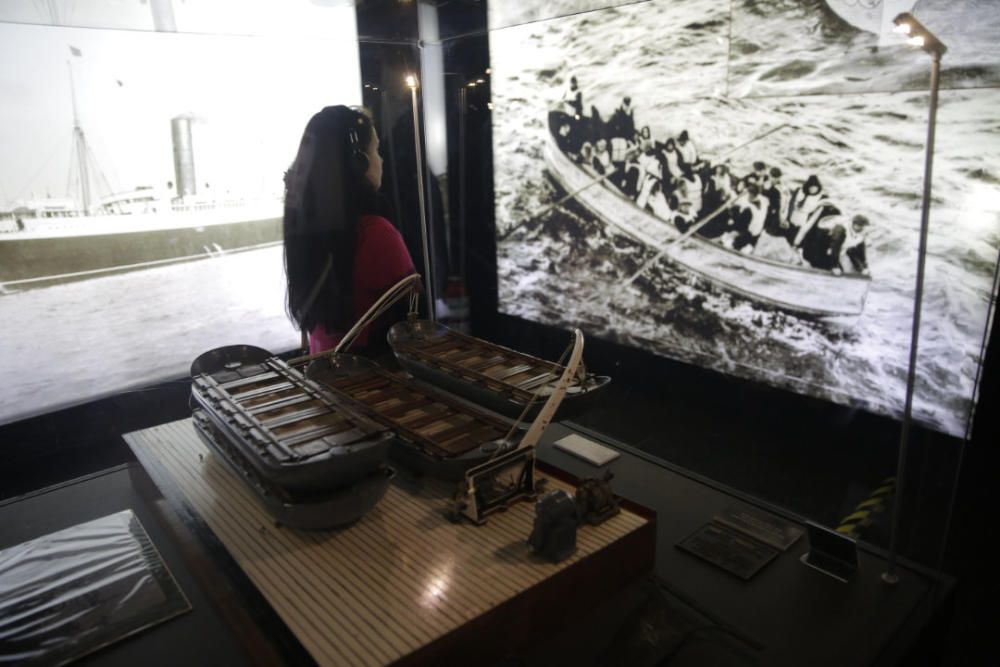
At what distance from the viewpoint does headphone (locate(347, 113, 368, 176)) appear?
3786 millimetres

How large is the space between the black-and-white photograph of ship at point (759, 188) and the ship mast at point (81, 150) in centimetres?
235

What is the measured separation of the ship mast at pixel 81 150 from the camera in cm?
334

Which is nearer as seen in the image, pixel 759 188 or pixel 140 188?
pixel 759 188

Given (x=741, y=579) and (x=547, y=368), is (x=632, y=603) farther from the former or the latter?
(x=547, y=368)

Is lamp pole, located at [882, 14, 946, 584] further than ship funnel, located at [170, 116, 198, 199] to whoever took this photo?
No

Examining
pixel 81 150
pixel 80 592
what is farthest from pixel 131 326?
pixel 80 592

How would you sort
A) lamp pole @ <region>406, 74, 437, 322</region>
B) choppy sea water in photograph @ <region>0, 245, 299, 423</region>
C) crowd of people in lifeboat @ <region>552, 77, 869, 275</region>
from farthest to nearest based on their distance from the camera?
lamp pole @ <region>406, 74, 437, 322</region>
choppy sea water in photograph @ <region>0, 245, 299, 423</region>
crowd of people in lifeboat @ <region>552, 77, 869, 275</region>

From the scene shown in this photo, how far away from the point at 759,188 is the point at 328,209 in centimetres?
232


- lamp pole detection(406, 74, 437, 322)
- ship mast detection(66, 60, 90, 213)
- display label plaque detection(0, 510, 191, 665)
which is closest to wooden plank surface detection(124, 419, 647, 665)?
display label plaque detection(0, 510, 191, 665)

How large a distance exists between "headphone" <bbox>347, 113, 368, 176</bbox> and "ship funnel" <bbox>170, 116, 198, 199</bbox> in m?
0.88

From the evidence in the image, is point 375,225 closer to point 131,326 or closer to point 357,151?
point 357,151

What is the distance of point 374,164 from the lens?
3941 mm

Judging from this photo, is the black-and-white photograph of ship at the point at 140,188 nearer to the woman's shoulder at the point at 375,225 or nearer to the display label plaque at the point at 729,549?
the woman's shoulder at the point at 375,225

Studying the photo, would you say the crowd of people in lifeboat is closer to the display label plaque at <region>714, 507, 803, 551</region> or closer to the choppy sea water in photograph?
the display label plaque at <region>714, 507, 803, 551</region>
